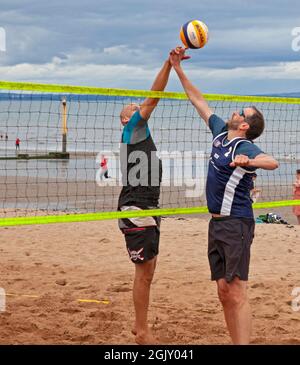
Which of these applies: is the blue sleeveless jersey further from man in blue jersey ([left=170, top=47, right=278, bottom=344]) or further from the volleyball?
the volleyball

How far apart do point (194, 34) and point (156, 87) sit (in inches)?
20.9

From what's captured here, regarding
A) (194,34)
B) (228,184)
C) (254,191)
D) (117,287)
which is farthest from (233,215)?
(254,191)

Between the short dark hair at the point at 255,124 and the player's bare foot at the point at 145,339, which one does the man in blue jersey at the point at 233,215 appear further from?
the player's bare foot at the point at 145,339

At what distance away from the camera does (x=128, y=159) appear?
570 cm

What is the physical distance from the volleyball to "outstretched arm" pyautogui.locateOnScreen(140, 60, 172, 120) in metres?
0.26

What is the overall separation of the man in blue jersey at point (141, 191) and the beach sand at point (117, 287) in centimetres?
50

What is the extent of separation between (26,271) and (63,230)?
2892mm

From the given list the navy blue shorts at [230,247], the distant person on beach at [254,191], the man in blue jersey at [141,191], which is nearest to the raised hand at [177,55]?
the man in blue jersey at [141,191]

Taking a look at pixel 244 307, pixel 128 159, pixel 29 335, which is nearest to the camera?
pixel 244 307

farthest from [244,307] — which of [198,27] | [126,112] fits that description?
[198,27]

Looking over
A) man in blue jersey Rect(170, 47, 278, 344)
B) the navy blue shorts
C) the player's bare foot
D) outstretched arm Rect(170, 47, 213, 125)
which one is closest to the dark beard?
man in blue jersey Rect(170, 47, 278, 344)

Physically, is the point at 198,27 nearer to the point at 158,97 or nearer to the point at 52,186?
the point at 158,97

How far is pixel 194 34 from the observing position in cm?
570

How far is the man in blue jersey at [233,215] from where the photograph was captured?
500 cm
